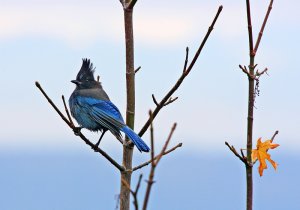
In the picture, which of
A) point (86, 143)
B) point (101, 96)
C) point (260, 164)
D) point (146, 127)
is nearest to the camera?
point (260, 164)

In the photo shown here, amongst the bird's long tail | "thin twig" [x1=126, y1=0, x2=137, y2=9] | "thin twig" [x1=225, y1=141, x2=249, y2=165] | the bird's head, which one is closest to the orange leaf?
"thin twig" [x1=225, y1=141, x2=249, y2=165]

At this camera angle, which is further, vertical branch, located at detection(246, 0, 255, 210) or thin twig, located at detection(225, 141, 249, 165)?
thin twig, located at detection(225, 141, 249, 165)

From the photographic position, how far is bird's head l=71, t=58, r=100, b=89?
822cm

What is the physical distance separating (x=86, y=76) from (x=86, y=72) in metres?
0.06

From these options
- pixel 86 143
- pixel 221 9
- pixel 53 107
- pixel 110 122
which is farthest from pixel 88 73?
pixel 221 9

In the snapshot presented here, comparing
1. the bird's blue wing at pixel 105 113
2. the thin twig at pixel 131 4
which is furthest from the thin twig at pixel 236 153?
the bird's blue wing at pixel 105 113

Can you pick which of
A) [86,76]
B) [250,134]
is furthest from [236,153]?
[86,76]

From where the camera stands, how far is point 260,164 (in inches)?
125

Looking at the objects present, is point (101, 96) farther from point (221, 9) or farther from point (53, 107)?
point (221, 9)

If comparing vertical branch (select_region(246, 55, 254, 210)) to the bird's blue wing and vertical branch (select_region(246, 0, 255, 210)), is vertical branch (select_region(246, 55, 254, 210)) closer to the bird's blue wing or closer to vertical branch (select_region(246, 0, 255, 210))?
vertical branch (select_region(246, 0, 255, 210))

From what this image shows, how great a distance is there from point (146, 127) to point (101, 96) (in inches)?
144

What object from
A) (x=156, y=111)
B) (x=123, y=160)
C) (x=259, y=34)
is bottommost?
(x=123, y=160)

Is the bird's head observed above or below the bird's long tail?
above

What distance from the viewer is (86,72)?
8.33 metres
